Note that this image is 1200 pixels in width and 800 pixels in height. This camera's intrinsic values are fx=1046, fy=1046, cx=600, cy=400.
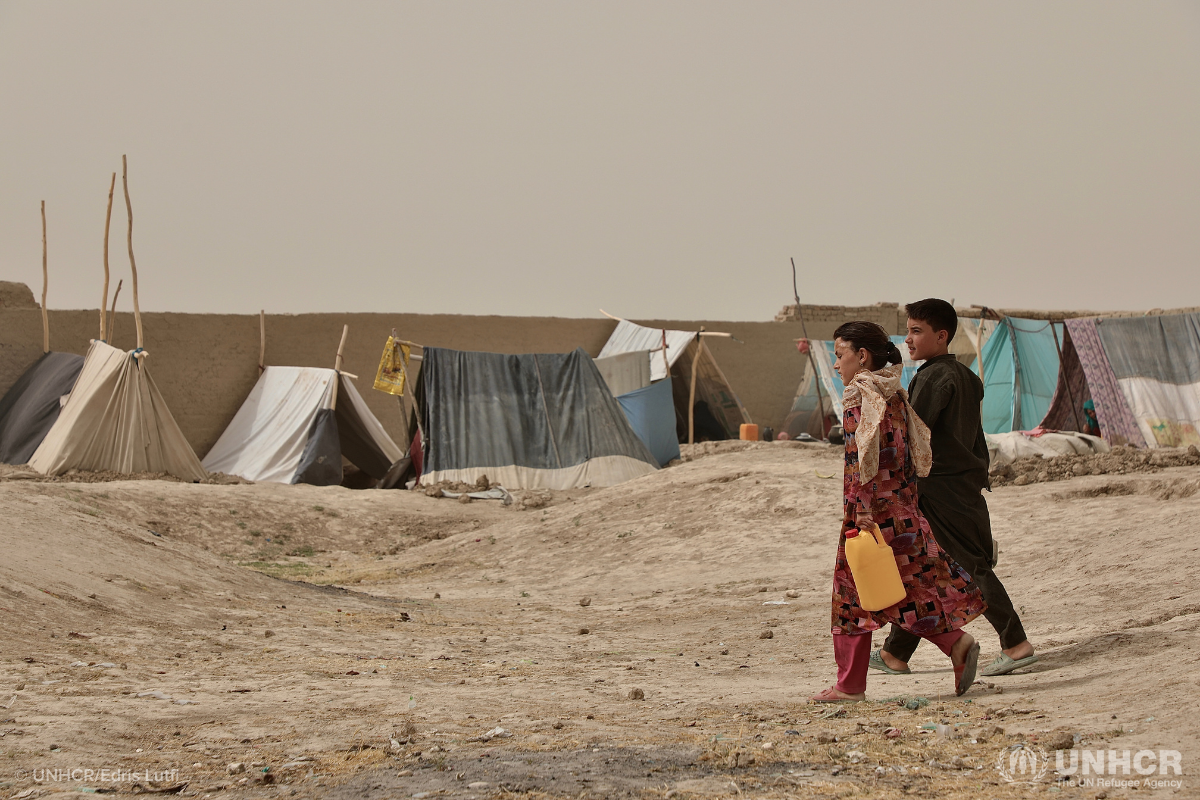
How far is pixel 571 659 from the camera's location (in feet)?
14.7

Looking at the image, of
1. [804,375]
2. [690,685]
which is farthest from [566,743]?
[804,375]

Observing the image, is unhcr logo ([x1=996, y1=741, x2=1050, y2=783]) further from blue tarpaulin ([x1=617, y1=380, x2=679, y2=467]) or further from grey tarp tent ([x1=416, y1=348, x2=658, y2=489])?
blue tarpaulin ([x1=617, y1=380, x2=679, y2=467])

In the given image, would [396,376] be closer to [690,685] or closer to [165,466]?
[165,466]

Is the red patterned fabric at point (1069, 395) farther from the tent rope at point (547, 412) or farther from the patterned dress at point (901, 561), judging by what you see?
the patterned dress at point (901, 561)

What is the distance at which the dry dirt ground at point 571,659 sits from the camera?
249cm

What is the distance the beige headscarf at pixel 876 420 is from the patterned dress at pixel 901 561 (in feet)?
0.13

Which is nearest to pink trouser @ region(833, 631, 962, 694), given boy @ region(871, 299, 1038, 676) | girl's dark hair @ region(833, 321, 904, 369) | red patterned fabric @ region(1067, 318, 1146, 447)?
boy @ region(871, 299, 1038, 676)

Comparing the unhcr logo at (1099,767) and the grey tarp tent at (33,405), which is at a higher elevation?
the grey tarp tent at (33,405)

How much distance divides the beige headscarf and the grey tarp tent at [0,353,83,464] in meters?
12.4

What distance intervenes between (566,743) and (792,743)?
1.94ft

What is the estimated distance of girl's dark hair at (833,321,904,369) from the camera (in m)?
3.32

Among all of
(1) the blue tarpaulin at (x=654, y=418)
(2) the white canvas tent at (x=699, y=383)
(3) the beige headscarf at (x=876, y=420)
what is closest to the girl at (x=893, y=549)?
(3) the beige headscarf at (x=876, y=420)

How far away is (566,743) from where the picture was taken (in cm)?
277

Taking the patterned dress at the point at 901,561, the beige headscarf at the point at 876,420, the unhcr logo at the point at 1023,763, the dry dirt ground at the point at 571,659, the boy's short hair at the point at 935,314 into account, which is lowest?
the dry dirt ground at the point at 571,659
